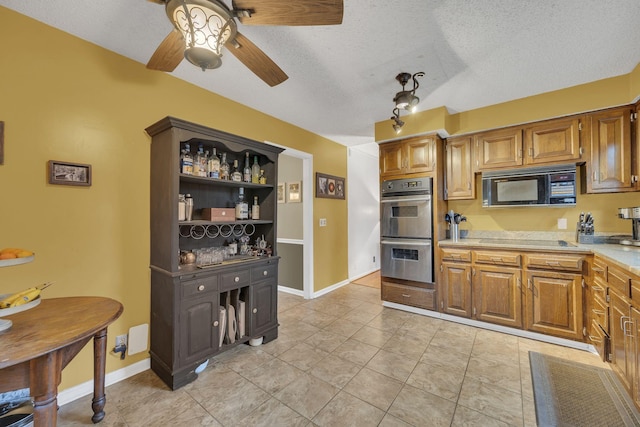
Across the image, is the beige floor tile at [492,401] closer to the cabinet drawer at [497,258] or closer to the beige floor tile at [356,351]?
the beige floor tile at [356,351]

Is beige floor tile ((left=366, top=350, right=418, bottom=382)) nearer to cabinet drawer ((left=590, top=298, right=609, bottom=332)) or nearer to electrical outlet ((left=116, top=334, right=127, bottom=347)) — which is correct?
cabinet drawer ((left=590, top=298, right=609, bottom=332))

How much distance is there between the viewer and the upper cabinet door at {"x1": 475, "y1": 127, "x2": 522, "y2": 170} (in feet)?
9.46

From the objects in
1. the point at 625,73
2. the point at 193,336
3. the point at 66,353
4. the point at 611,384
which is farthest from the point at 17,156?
the point at 625,73

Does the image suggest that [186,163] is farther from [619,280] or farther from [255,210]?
[619,280]

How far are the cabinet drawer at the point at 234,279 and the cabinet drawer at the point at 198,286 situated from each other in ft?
0.21

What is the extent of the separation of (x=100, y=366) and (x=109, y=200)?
112cm

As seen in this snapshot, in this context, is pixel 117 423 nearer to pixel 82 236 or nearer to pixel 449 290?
pixel 82 236

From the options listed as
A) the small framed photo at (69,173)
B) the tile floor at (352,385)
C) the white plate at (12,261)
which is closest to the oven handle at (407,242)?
the tile floor at (352,385)

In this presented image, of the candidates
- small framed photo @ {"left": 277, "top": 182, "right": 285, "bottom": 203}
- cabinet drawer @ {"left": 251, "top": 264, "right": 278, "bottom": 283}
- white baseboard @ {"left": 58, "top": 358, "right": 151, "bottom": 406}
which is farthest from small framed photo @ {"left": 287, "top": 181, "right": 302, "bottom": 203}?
white baseboard @ {"left": 58, "top": 358, "right": 151, "bottom": 406}

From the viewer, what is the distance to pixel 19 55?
1.63 m

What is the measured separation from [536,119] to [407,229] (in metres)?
1.76

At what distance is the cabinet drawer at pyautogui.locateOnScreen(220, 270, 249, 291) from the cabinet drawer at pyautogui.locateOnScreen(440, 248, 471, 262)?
7.31 feet

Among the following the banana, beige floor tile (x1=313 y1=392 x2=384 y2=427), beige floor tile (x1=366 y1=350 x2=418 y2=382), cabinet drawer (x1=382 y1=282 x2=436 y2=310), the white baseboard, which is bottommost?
beige floor tile (x1=313 y1=392 x2=384 y2=427)

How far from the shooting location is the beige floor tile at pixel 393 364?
2053 millimetres
